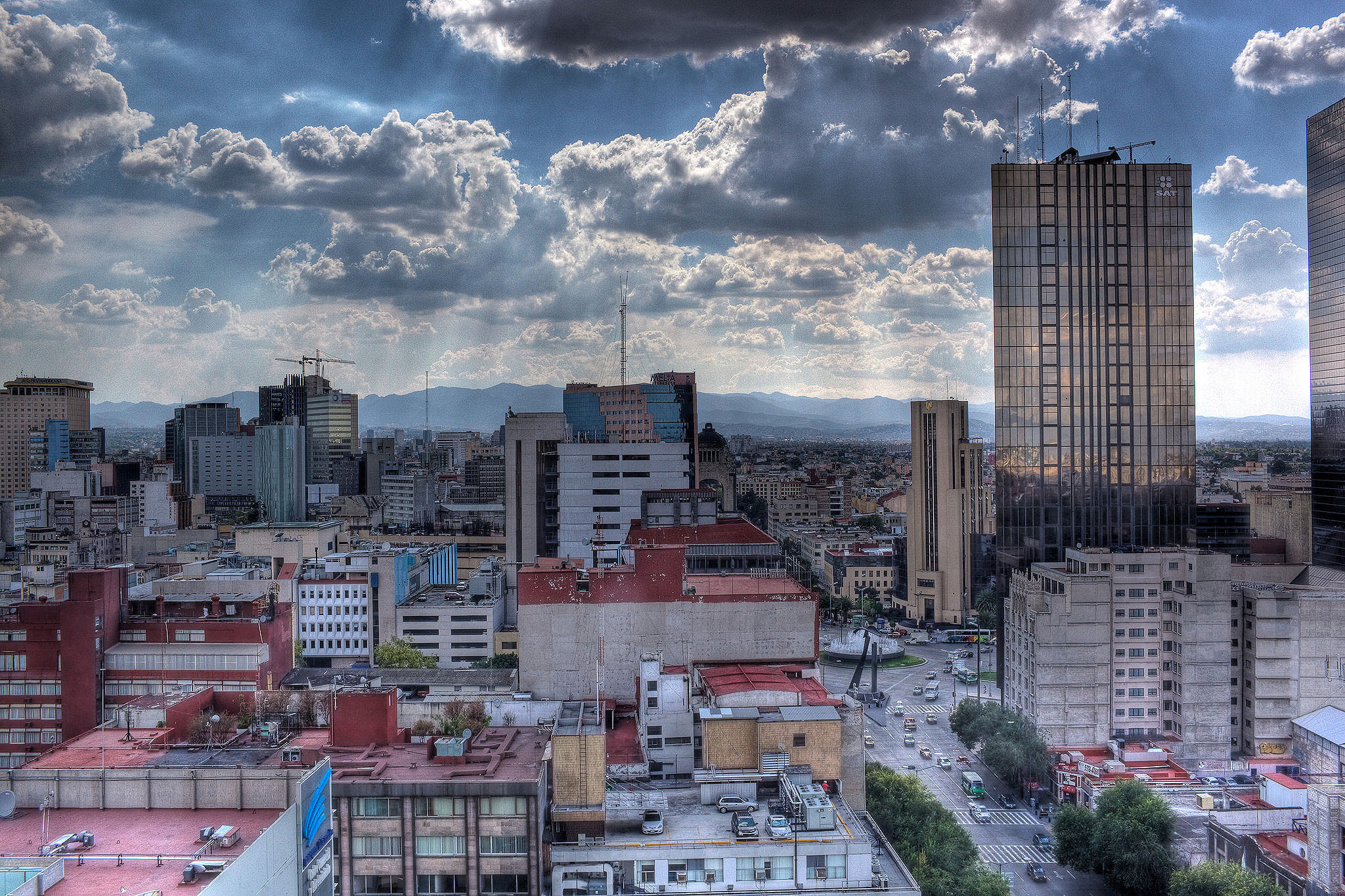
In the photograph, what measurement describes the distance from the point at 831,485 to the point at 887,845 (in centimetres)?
7907

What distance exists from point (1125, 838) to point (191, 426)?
120 metres

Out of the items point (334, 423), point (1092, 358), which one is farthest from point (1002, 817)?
point (334, 423)

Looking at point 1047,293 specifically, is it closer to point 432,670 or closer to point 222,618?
Answer: point 432,670

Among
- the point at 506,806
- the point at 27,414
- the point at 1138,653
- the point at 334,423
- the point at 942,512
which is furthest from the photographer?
the point at 334,423

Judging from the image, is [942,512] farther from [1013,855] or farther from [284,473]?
[284,473]

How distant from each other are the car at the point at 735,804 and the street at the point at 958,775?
9.82 meters

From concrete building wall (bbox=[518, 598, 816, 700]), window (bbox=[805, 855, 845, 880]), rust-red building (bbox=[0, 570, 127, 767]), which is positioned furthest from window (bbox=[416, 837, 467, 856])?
rust-red building (bbox=[0, 570, 127, 767])

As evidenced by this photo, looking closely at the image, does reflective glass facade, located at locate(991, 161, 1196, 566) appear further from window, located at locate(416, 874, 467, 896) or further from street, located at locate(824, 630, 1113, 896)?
window, located at locate(416, 874, 467, 896)

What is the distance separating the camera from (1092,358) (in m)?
34.1

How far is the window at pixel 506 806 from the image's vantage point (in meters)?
13.1

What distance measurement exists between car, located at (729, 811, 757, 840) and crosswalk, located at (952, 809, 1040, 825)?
13.1 meters

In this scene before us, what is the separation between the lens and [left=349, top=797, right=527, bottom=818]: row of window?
1298 cm

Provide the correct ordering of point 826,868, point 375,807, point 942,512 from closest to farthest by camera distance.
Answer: point 375,807, point 826,868, point 942,512

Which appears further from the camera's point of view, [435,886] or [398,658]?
[398,658]
